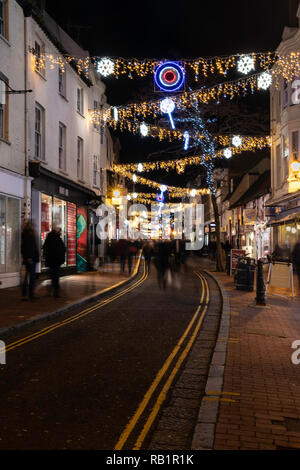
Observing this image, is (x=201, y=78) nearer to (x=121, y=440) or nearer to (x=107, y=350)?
(x=107, y=350)

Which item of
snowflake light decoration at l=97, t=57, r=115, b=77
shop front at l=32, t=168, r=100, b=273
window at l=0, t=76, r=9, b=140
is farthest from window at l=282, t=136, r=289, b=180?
window at l=0, t=76, r=9, b=140

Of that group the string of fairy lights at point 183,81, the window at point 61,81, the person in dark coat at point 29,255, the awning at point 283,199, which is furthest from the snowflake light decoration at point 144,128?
the person in dark coat at point 29,255

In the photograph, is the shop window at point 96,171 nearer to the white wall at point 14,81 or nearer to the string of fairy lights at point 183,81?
the string of fairy lights at point 183,81

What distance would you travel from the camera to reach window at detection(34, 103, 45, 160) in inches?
660

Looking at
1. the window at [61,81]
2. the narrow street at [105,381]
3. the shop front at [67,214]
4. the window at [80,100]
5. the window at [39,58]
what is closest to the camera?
the narrow street at [105,381]

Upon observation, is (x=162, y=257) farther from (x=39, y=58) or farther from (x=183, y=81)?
(x=39, y=58)

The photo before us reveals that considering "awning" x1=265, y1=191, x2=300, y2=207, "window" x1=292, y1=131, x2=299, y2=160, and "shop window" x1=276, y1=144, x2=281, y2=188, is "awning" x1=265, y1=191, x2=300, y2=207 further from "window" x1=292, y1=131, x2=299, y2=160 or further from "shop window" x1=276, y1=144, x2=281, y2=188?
"window" x1=292, y1=131, x2=299, y2=160

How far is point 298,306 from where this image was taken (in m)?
11.4

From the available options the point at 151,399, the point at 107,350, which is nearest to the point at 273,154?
the point at 107,350

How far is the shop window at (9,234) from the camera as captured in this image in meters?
14.3

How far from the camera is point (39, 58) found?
53.8 ft

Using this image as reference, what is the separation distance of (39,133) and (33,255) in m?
7.17

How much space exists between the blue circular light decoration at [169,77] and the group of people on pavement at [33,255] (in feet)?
17.3
